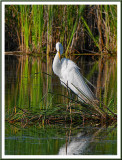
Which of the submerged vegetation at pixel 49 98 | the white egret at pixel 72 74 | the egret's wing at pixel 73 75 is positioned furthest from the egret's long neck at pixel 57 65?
the submerged vegetation at pixel 49 98

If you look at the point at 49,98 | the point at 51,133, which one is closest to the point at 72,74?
the point at 49,98

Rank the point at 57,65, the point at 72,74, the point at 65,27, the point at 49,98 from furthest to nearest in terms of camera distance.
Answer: the point at 65,27 < the point at 49,98 < the point at 57,65 < the point at 72,74

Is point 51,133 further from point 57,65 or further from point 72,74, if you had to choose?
point 57,65

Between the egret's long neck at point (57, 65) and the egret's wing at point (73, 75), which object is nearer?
the egret's wing at point (73, 75)

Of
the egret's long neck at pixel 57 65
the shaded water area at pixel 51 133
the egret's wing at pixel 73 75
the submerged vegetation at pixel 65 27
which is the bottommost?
the shaded water area at pixel 51 133

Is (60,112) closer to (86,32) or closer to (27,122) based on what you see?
(27,122)

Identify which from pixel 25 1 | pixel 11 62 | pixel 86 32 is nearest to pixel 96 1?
pixel 25 1

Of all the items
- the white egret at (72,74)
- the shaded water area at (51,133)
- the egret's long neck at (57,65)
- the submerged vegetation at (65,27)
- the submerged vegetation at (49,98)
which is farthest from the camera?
the submerged vegetation at (65,27)

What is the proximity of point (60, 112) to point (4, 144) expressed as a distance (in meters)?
1.45

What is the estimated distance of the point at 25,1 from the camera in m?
6.84

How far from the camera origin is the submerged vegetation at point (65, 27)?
15.9 meters

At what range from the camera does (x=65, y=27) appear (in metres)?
16.3

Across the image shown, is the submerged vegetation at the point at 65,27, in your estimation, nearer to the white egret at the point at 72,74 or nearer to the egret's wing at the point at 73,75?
the white egret at the point at 72,74

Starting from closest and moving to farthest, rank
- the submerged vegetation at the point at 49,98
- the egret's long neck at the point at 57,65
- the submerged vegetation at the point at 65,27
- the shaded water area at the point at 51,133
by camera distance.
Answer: the shaded water area at the point at 51,133 < the submerged vegetation at the point at 49,98 < the egret's long neck at the point at 57,65 < the submerged vegetation at the point at 65,27
